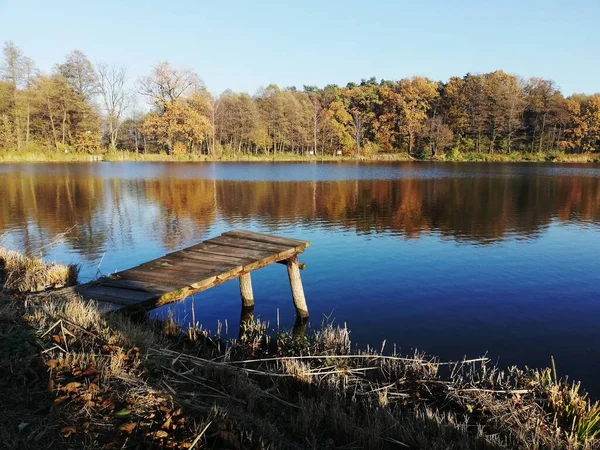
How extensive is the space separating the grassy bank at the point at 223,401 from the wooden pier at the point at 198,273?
785 mm

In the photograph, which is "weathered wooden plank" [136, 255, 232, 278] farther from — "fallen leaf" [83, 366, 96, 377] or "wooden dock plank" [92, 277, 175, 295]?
"fallen leaf" [83, 366, 96, 377]

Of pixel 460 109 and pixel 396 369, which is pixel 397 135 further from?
pixel 396 369

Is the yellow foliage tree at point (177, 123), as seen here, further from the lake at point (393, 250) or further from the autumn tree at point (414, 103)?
the autumn tree at point (414, 103)

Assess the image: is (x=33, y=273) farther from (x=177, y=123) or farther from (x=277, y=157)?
(x=277, y=157)

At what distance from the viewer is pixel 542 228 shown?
19.6m

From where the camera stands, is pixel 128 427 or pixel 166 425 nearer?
pixel 128 427

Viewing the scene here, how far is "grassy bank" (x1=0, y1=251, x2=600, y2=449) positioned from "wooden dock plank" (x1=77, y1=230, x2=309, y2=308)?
82cm

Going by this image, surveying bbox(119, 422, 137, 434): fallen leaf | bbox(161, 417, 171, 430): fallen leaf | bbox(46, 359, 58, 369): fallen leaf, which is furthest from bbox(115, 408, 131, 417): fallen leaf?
bbox(46, 359, 58, 369): fallen leaf

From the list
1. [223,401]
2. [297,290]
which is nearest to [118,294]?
[223,401]

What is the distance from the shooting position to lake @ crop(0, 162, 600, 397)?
862 cm

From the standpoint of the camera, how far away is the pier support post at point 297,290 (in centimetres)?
950

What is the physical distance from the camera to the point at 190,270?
26.9 feet

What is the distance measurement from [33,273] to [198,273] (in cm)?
402

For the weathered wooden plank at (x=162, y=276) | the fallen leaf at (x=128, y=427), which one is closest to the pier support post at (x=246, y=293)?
the weathered wooden plank at (x=162, y=276)
